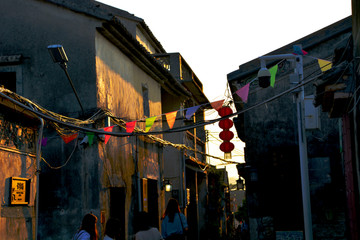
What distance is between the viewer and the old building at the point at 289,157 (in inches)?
607

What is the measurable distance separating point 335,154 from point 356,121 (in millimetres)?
7417

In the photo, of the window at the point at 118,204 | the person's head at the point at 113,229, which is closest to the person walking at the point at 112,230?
the person's head at the point at 113,229

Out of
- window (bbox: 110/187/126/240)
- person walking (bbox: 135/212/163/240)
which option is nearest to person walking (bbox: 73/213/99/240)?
person walking (bbox: 135/212/163/240)

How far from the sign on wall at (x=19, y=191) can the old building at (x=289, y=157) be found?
7.41 m

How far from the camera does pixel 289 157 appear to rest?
16.5 meters

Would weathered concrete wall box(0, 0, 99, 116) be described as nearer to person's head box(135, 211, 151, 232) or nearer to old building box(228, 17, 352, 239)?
old building box(228, 17, 352, 239)

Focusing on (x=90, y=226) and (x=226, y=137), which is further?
(x=226, y=137)

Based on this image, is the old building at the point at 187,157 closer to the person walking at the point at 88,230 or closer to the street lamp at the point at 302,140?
the street lamp at the point at 302,140

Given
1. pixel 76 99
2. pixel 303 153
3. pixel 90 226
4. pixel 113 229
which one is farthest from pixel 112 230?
pixel 76 99

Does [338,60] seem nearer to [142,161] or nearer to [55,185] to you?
[55,185]

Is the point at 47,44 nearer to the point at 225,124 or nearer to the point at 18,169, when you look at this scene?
the point at 18,169

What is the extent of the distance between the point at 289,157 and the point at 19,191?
31.6ft

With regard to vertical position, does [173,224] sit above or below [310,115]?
below

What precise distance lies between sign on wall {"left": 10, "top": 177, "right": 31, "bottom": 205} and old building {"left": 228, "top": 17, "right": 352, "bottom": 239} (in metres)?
7.41
